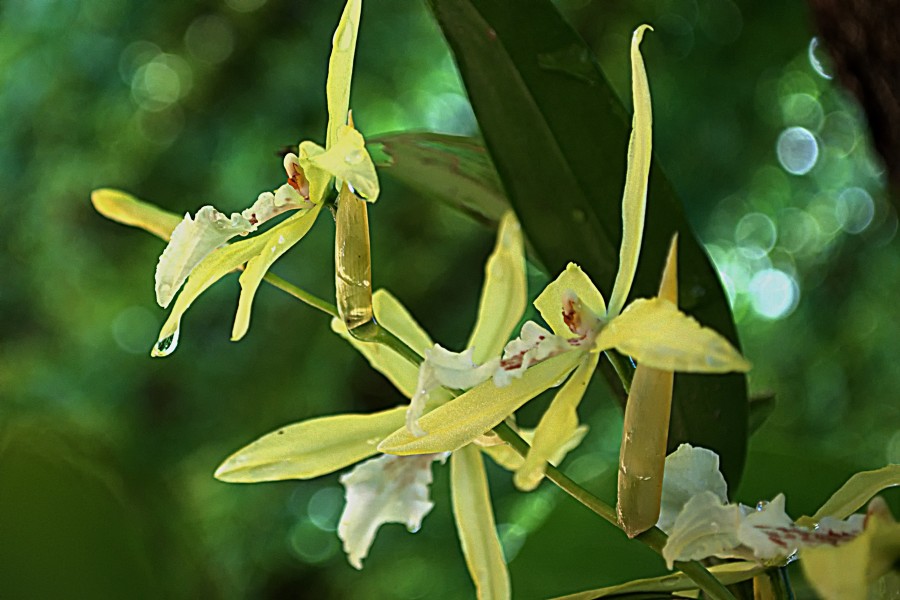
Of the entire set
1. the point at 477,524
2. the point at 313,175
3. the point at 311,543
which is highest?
the point at 313,175

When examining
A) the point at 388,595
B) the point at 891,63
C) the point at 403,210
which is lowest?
the point at 388,595

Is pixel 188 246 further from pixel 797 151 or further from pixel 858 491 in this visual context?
pixel 797 151

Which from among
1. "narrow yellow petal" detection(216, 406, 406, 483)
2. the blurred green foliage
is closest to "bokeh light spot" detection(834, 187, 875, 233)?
the blurred green foliage

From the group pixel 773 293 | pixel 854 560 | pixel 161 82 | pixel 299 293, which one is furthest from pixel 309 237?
pixel 854 560

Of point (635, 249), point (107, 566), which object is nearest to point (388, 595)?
point (107, 566)

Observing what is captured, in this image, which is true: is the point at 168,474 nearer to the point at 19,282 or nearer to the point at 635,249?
the point at 19,282

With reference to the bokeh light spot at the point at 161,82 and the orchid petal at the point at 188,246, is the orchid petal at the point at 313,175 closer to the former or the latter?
the orchid petal at the point at 188,246
